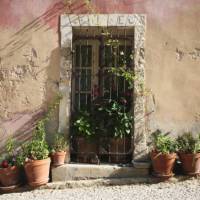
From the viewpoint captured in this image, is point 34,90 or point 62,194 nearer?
point 62,194

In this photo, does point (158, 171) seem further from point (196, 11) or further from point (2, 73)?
point (2, 73)

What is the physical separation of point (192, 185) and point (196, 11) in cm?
245

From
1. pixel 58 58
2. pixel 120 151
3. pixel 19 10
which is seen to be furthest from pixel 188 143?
pixel 19 10

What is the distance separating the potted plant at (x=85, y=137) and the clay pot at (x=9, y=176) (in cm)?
94

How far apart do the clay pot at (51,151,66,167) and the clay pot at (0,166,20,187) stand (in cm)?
52

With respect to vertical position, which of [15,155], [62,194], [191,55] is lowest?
[62,194]

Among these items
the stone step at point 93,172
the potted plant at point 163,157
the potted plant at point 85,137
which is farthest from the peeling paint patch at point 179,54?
the stone step at point 93,172

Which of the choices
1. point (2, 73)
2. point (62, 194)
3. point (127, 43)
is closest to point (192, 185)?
point (62, 194)

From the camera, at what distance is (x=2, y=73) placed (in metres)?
5.79

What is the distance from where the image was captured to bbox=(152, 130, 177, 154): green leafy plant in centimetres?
536

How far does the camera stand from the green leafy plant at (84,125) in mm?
5613

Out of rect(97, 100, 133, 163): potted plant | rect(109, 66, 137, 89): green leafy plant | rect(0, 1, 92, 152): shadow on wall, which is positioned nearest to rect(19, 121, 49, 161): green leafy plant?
rect(0, 1, 92, 152): shadow on wall

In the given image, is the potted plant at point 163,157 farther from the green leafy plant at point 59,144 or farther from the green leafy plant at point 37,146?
the green leafy plant at point 37,146

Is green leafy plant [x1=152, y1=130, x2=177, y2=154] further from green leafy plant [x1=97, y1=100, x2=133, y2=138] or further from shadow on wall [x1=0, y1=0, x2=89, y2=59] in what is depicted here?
shadow on wall [x1=0, y1=0, x2=89, y2=59]
